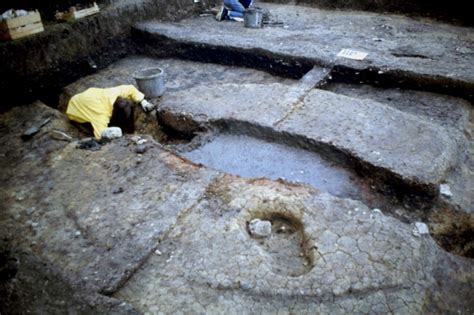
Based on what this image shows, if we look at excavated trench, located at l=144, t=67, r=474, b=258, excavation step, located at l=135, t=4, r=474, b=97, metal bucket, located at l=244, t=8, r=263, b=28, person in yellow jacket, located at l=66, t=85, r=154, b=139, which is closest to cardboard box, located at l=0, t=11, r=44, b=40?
person in yellow jacket, located at l=66, t=85, r=154, b=139

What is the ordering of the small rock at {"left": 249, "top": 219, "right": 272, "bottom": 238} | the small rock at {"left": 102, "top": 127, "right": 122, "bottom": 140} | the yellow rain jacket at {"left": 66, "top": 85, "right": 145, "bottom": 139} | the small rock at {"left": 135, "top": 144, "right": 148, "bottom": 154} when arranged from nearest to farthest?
the small rock at {"left": 249, "top": 219, "right": 272, "bottom": 238} < the small rock at {"left": 135, "top": 144, "right": 148, "bottom": 154} < the small rock at {"left": 102, "top": 127, "right": 122, "bottom": 140} < the yellow rain jacket at {"left": 66, "top": 85, "right": 145, "bottom": 139}

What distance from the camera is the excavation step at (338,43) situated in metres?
3.87

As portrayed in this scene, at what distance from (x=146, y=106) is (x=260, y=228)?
6.67ft

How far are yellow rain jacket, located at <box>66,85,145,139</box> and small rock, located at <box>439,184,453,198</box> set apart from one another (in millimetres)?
2916

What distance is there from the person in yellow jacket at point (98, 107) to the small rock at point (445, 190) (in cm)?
273

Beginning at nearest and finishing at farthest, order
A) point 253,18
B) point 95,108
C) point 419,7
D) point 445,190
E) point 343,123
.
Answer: point 445,190 → point 343,123 → point 95,108 → point 253,18 → point 419,7

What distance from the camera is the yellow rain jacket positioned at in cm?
353

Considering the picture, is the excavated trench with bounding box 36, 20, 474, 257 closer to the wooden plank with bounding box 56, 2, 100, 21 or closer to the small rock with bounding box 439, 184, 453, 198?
the small rock with bounding box 439, 184, 453, 198

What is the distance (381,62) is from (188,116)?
217 cm

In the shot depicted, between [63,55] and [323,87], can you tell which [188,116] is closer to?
[323,87]

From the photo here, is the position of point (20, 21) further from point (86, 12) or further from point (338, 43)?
point (338, 43)

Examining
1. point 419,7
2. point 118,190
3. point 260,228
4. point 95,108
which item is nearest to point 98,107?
point 95,108

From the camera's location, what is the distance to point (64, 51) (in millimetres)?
4391

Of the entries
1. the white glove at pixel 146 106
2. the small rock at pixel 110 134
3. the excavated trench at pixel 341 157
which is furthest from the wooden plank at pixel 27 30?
the excavated trench at pixel 341 157
